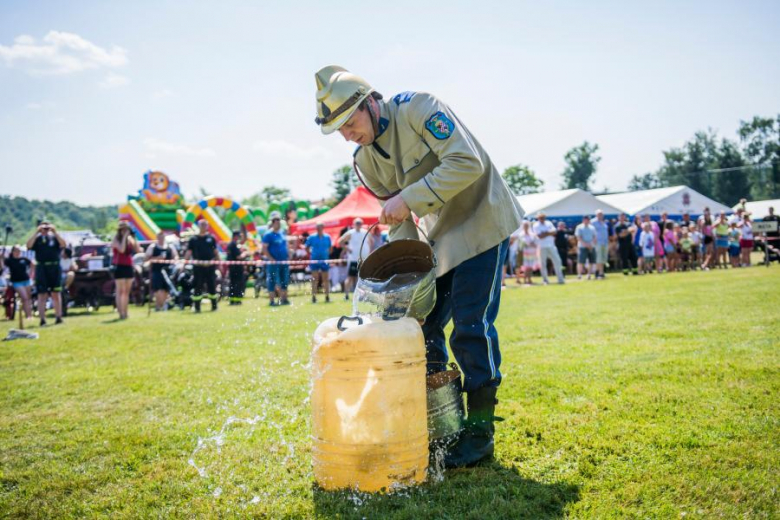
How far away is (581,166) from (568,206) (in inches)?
3164

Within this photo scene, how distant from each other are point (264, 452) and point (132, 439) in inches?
41.7

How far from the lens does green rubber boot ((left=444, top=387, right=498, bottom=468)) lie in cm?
328

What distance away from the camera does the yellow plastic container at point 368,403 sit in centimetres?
282

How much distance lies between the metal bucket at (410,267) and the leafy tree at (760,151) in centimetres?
10301

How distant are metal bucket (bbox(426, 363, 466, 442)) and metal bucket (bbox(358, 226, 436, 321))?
348mm

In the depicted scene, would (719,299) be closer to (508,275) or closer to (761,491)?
(761,491)

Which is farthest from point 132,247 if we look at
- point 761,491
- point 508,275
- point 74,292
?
point 508,275

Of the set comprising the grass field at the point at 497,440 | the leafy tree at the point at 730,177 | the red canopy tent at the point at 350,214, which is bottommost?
the grass field at the point at 497,440

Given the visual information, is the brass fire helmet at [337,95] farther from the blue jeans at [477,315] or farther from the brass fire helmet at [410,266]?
the blue jeans at [477,315]

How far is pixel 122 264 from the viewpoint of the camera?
14.2 metres

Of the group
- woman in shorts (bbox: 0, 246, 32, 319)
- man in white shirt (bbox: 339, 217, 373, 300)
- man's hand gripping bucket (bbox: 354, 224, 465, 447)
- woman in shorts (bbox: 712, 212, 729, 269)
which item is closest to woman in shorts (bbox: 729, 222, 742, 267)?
woman in shorts (bbox: 712, 212, 729, 269)

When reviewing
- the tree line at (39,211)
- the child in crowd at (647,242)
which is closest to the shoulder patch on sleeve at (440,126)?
the child in crowd at (647,242)

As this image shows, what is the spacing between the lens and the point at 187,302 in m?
16.8

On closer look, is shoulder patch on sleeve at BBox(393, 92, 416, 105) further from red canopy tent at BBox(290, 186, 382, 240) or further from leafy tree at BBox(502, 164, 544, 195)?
leafy tree at BBox(502, 164, 544, 195)
